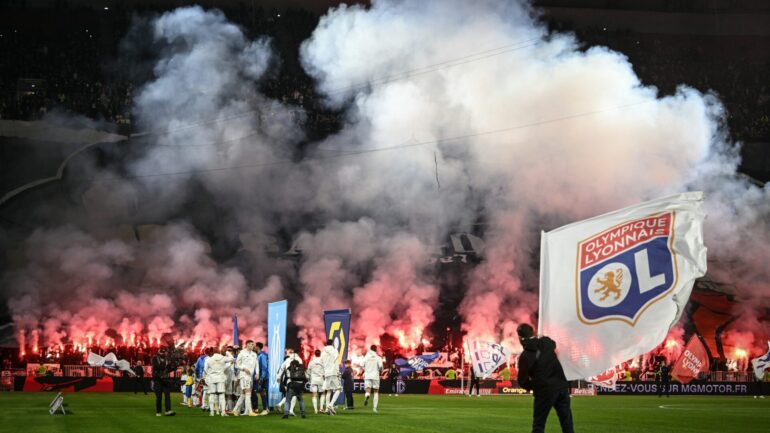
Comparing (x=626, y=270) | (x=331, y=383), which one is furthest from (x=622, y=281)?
(x=331, y=383)

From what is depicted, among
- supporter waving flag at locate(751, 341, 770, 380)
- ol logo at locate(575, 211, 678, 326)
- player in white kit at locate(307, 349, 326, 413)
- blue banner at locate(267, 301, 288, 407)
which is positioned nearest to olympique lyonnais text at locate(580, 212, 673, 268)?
ol logo at locate(575, 211, 678, 326)

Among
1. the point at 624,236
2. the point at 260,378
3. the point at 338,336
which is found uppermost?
the point at 624,236

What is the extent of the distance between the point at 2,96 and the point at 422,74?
2120 cm

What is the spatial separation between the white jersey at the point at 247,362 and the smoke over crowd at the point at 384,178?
23.7 meters

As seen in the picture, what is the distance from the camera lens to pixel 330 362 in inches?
993

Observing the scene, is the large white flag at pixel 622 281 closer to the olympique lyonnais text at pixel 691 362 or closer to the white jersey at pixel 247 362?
the white jersey at pixel 247 362

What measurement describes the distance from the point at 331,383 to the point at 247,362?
2603 mm

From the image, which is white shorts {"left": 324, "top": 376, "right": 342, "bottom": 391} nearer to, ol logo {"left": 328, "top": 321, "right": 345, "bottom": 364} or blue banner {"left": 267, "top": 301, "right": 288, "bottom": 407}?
blue banner {"left": 267, "top": 301, "right": 288, "bottom": 407}

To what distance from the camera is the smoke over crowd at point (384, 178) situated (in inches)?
1802

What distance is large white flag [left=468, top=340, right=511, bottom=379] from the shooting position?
133 ft

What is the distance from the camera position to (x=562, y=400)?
37.8ft

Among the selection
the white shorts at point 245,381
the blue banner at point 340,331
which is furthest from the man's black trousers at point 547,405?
the blue banner at point 340,331

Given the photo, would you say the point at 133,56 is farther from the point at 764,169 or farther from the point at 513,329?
the point at 764,169

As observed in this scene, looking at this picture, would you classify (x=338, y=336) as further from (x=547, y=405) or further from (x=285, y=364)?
(x=547, y=405)
